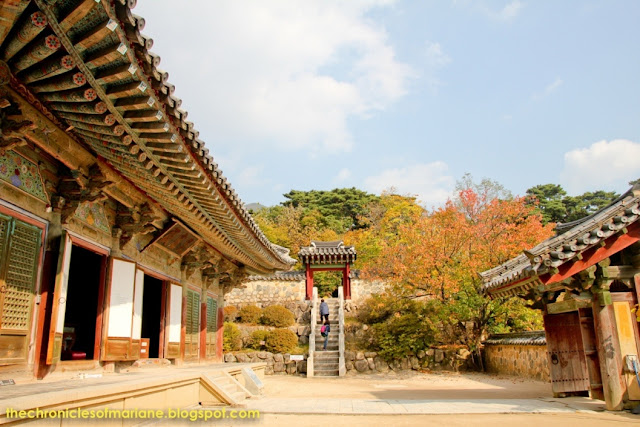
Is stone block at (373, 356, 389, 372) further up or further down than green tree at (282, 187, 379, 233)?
further down

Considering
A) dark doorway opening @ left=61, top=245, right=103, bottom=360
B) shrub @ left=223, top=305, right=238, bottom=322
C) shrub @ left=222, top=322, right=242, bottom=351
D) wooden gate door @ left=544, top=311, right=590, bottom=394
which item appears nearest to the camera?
wooden gate door @ left=544, top=311, right=590, bottom=394

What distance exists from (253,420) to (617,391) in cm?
602

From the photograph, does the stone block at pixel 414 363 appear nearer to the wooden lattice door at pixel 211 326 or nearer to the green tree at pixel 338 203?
the wooden lattice door at pixel 211 326

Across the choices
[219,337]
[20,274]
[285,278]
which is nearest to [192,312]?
[219,337]

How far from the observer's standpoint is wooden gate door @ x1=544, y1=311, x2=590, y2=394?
9.52 metres

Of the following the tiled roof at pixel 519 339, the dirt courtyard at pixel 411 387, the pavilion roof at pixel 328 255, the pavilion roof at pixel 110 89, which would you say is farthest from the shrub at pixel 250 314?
the pavilion roof at pixel 110 89

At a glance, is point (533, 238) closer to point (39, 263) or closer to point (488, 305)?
point (488, 305)

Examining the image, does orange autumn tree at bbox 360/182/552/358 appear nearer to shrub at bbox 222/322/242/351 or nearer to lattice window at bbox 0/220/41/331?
shrub at bbox 222/322/242/351

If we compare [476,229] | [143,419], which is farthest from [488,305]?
[143,419]

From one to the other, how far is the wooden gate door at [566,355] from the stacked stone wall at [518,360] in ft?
13.6

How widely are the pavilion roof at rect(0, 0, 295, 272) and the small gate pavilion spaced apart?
19.8 m

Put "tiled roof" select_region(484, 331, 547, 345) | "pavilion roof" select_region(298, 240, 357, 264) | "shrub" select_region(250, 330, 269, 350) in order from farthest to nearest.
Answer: "pavilion roof" select_region(298, 240, 357, 264)
"shrub" select_region(250, 330, 269, 350)
"tiled roof" select_region(484, 331, 547, 345)

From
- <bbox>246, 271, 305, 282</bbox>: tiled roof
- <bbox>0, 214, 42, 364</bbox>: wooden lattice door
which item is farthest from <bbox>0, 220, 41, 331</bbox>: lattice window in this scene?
<bbox>246, 271, 305, 282</bbox>: tiled roof

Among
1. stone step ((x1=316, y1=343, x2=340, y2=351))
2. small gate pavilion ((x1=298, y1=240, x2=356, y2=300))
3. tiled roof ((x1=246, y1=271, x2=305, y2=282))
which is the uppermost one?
small gate pavilion ((x1=298, y1=240, x2=356, y2=300))
